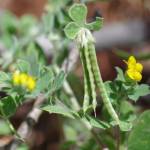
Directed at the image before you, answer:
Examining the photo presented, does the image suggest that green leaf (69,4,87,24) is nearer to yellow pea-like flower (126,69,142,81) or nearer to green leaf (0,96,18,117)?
yellow pea-like flower (126,69,142,81)

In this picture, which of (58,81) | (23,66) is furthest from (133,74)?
(23,66)

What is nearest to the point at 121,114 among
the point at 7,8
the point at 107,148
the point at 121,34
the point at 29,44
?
the point at 107,148

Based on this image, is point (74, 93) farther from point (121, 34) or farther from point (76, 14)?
point (121, 34)

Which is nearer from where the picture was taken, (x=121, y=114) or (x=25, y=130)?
(x=121, y=114)

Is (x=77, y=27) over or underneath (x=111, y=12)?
over

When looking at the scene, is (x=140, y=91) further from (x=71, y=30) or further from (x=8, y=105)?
(x=8, y=105)

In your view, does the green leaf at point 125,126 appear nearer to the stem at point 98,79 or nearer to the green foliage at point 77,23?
the stem at point 98,79

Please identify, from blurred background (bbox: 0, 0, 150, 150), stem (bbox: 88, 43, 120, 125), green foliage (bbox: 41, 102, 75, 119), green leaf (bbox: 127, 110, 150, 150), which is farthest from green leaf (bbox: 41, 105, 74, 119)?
blurred background (bbox: 0, 0, 150, 150)
